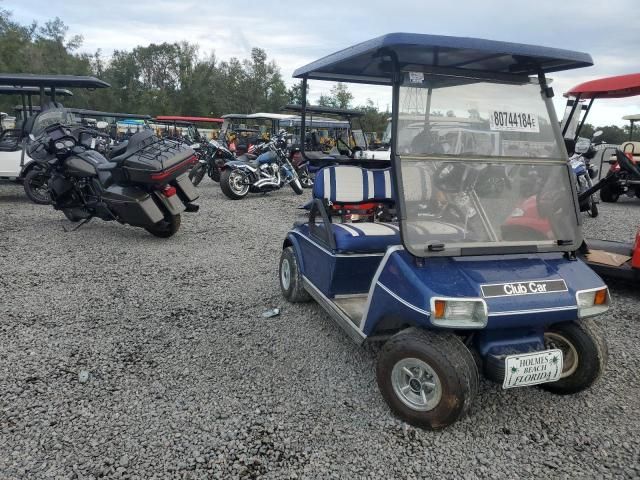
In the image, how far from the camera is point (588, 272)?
99.0 inches

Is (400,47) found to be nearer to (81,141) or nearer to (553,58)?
(553,58)

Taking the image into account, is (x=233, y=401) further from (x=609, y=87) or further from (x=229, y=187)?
(x=229, y=187)

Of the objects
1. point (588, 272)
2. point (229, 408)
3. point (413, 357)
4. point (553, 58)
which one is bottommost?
point (229, 408)

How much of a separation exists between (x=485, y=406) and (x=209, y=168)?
1071cm

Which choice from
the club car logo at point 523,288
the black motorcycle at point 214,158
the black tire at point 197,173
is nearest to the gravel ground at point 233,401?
the club car logo at point 523,288

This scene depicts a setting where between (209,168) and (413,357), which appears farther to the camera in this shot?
(209,168)

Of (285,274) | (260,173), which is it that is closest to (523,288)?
(285,274)

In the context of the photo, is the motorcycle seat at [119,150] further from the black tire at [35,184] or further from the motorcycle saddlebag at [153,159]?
the black tire at [35,184]

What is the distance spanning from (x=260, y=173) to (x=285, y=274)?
21.0ft

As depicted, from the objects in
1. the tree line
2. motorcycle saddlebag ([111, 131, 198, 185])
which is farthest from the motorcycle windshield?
the tree line

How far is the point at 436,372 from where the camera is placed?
222cm

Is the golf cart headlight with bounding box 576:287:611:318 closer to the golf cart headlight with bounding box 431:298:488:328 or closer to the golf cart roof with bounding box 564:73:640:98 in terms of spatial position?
the golf cart headlight with bounding box 431:298:488:328

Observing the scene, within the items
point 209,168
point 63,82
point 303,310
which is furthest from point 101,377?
point 209,168

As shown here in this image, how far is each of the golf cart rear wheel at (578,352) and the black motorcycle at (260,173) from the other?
7981 mm
